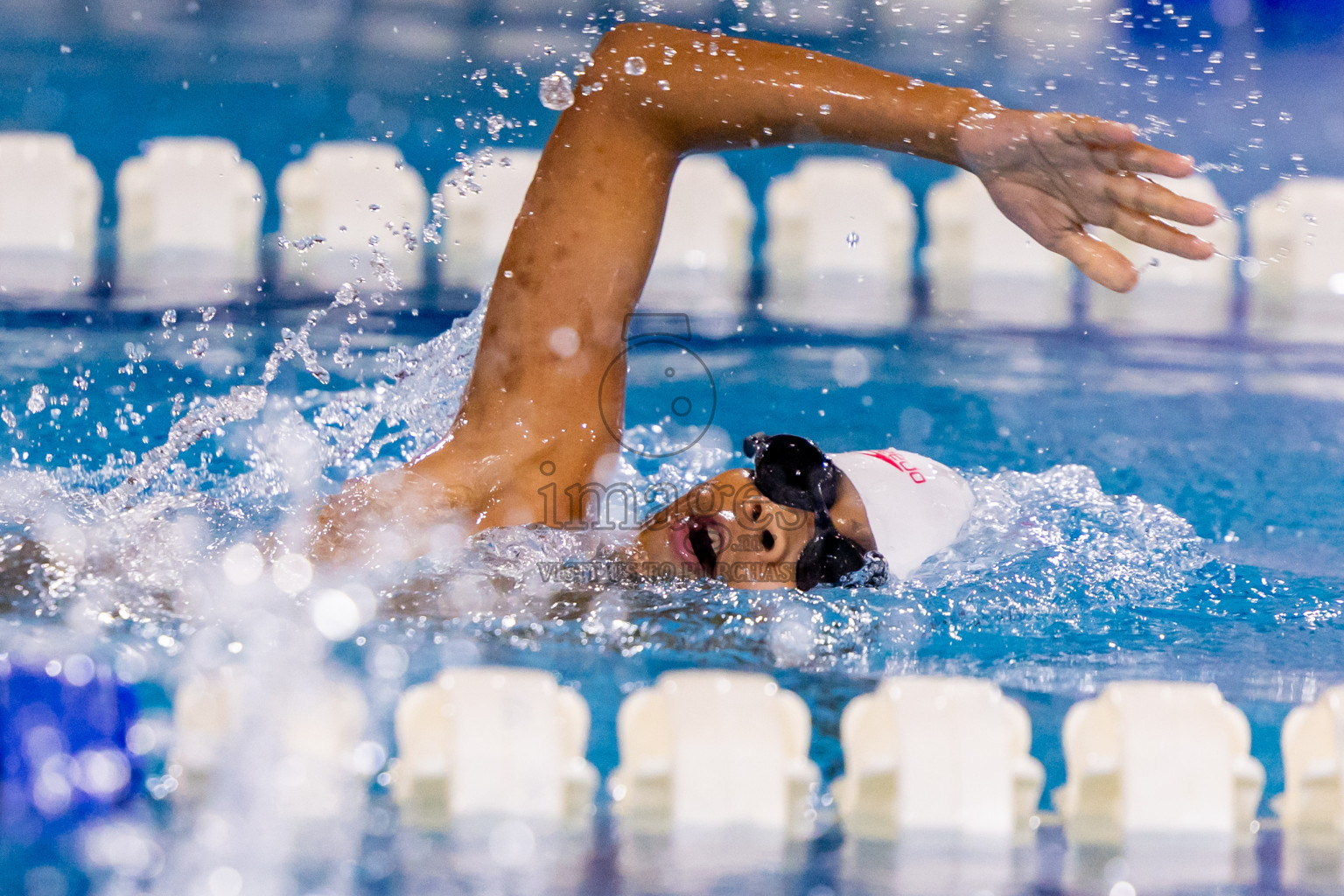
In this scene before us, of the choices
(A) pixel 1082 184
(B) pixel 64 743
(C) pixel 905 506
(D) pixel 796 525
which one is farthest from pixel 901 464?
(B) pixel 64 743

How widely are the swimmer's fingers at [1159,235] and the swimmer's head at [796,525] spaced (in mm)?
534

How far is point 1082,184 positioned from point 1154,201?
0.30ft

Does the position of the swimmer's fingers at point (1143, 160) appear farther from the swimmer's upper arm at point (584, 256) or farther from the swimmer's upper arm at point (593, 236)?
the swimmer's upper arm at point (584, 256)

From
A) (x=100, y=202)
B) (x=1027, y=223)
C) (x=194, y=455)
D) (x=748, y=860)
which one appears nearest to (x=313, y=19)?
(x=100, y=202)

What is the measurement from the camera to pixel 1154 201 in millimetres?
1328

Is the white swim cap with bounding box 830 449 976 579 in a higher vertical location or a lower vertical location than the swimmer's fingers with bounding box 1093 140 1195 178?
lower

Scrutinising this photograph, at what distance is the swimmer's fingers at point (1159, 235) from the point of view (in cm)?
127

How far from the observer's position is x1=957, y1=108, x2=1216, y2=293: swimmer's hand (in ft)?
4.31

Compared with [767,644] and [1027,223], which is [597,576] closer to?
[767,644]

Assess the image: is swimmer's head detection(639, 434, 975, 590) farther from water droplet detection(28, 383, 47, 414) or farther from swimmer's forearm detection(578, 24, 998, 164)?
water droplet detection(28, 383, 47, 414)

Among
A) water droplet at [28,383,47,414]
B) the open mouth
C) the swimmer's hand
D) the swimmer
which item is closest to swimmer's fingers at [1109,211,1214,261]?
the swimmer's hand

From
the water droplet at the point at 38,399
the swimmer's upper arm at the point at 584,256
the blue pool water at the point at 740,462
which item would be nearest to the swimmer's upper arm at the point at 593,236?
the swimmer's upper arm at the point at 584,256

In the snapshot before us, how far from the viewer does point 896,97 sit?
1.59m

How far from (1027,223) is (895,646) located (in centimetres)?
57
